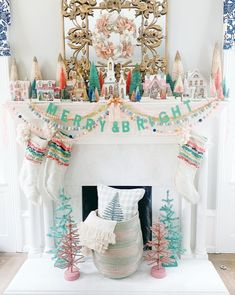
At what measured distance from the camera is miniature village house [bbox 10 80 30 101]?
9.85 feet

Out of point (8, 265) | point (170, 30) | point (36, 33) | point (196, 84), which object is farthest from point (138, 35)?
point (8, 265)

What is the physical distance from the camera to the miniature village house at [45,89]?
9.86 feet

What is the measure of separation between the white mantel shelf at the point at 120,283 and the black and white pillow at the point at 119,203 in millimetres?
484

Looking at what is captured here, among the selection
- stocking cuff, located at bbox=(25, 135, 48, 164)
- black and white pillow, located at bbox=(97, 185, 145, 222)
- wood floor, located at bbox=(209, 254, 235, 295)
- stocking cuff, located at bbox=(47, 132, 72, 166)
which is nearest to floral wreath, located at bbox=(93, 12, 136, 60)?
stocking cuff, located at bbox=(47, 132, 72, 166)

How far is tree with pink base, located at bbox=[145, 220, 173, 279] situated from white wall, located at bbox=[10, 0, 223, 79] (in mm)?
1346

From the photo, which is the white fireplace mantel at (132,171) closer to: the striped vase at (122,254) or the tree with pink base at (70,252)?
the tree with pink base at (70,252)

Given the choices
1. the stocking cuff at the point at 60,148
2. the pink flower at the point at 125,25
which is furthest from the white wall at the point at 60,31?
the pink flower at the point at 125,25

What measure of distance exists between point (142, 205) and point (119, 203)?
0.39 m

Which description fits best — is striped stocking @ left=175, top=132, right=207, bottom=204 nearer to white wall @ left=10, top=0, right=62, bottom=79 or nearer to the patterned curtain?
white wall @ left=10, top=0, right=62, bottom=79

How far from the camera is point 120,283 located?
2.86 metres

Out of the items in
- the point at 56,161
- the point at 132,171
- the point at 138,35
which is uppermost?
the point at 138,35

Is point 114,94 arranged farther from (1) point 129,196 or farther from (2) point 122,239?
(2) point 122,239

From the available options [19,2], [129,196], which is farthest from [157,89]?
[19,2]

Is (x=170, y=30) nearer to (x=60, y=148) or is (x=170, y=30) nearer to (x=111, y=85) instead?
(x=111, y=85)
